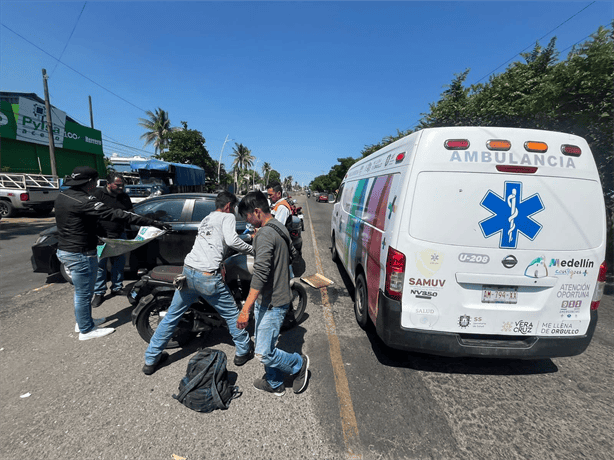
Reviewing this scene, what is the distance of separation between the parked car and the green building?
20.8 meters

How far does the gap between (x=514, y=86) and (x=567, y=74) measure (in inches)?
146

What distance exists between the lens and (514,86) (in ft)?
31.3

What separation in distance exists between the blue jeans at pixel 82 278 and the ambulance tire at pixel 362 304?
3.41 meters

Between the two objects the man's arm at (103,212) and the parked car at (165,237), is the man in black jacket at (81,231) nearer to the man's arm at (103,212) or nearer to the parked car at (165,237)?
the man's arm at (103,212)

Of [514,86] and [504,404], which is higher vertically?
[514,86]

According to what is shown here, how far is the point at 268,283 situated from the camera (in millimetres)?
2328

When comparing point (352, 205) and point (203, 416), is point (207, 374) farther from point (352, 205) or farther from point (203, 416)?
point (352, 205)

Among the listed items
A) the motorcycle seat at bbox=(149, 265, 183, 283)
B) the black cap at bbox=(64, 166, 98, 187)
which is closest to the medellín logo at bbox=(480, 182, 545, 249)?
the motorcycle seat at bbox=(149, 265, 183, 283)

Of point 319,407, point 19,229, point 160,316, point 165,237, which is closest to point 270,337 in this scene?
point 319,407

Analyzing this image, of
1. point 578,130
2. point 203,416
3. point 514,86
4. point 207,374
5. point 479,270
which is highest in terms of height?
point 514,86

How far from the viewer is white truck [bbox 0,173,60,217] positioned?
41.8 feet

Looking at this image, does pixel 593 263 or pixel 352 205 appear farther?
pixel 352 205

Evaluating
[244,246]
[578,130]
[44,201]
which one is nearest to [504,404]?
[244,246]

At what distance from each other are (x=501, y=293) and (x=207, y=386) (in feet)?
8.92
